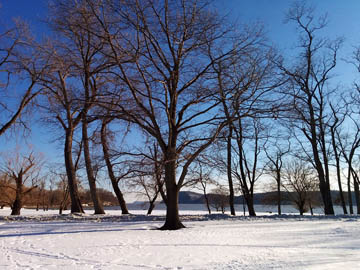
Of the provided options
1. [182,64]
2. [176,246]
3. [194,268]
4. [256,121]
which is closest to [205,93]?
[182,64]

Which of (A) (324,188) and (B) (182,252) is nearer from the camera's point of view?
(B) (182,252)

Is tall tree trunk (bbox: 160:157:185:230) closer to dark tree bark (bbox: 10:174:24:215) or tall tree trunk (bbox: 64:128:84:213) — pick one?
tall tree trunk (bbox: 64:128:84:213)

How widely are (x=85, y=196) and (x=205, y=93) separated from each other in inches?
1412

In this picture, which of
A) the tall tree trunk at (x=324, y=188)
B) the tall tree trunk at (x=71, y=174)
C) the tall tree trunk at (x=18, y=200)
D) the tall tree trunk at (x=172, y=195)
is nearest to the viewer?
the tall tree trunk at (x=172, y=195)

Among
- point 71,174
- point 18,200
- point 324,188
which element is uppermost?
point 71,174

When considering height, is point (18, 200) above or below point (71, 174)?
below

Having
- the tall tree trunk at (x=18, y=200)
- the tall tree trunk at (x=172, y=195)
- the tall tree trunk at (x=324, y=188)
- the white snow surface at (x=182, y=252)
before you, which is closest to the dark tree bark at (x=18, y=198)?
the tall tree trunk at (x=18, y=200)

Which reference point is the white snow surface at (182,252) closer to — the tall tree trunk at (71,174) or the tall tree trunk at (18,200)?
the tall tree trunk at (71,174)

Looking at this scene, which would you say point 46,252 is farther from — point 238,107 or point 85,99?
point 238,107

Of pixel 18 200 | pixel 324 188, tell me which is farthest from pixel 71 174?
pixel 324 188

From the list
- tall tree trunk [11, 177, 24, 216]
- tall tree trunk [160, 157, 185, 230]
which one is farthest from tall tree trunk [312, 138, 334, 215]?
tall tree trunk [11, 177, 24, 216]

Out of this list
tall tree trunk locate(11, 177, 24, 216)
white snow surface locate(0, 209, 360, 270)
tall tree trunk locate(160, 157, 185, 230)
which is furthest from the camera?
tall tree trunk locate(11, 177, 24, 216)

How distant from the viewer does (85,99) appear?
10.9 m

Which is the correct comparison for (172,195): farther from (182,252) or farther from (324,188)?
(324,188)
